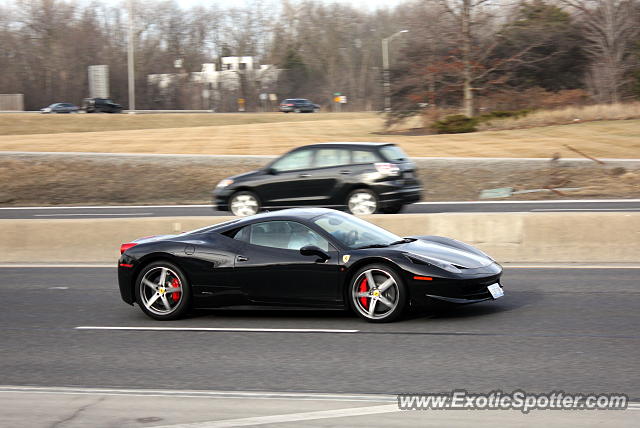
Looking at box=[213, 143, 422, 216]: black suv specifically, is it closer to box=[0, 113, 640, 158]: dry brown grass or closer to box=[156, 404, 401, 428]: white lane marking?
box=[156, 404, 401, 428]: white lane marking

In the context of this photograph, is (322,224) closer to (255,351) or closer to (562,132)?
(255,351)

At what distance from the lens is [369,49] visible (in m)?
106

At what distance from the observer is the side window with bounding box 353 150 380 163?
18.5m

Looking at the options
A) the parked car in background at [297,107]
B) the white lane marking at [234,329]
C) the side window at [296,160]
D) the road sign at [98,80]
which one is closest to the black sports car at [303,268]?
the white lane marking at [234,329]

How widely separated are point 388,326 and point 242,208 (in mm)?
10916

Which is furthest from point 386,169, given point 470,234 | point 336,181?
point 470,234

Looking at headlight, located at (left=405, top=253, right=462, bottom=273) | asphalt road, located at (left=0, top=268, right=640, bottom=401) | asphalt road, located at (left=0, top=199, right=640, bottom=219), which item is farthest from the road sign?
headlight, located at (left=405, top=253, right=462, bottom=273)

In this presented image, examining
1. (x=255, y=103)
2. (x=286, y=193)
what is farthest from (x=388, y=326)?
(x=255, y=103)

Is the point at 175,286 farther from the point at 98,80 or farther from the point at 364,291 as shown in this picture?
the point at 98,80

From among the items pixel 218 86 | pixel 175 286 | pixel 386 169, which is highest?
pixel 218 86

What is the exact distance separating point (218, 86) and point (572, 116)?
5727cm

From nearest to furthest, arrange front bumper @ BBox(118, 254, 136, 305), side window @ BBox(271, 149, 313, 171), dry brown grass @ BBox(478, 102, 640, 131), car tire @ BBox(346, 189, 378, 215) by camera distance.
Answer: front bumper @ BBox(118, 254, 136, 305) < car tire @ BBox(346, 189, 378, 215) < side window @ BBox(271, 149, 313, 171) < dry brown grass @ BBox(478, 102, 640, 131)

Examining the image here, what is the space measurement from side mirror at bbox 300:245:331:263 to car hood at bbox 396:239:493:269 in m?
0.77

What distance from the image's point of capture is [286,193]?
19000mm
